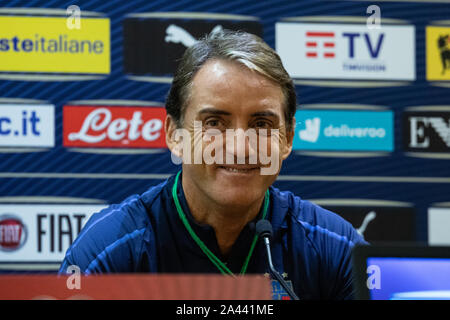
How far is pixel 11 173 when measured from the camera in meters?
2.14

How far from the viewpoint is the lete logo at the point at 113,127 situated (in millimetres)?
2174

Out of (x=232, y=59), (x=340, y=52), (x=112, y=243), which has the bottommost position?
(x=112, y=243)

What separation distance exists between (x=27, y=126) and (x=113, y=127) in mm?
318

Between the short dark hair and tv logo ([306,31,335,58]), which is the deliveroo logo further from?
the short dark hair

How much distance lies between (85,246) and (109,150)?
102 centimetres

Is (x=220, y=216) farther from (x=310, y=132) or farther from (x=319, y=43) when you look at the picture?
(x=319, y=43)

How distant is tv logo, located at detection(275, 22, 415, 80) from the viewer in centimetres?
229

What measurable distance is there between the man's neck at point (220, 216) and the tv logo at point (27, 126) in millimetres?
1072

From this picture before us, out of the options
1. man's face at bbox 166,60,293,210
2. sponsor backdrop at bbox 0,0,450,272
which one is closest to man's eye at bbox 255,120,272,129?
man's face at bbox 166,60,293,210

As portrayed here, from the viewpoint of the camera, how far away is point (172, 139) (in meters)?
1.31

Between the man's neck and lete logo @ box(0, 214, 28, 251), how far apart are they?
3.65ft

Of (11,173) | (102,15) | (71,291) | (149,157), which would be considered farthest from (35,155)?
(71,291)

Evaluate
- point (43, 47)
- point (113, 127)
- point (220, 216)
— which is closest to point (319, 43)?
point (113, 127)
